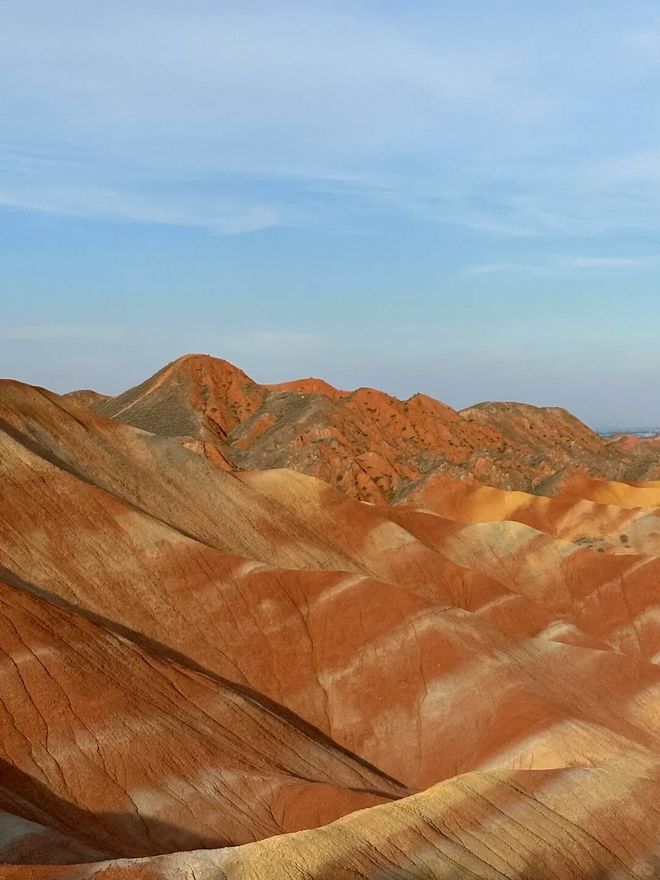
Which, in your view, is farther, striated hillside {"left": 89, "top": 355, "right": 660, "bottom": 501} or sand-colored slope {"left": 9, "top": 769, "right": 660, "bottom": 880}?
striated hillside {"left": 89, "top": 355, "right": 660, "bottom": 501}

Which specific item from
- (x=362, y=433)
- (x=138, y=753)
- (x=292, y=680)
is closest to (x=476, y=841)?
(x=138, y=753)

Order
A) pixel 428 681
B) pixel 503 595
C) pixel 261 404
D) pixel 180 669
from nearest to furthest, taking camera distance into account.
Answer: pixel 180 669 → pixel 428 681 → pixel 503 595 → pixel 261 404

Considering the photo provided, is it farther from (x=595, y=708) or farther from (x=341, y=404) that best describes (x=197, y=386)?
(x=595, y=708)

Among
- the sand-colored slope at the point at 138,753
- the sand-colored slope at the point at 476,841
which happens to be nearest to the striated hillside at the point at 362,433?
the sand-colored slope at the point at 138,753

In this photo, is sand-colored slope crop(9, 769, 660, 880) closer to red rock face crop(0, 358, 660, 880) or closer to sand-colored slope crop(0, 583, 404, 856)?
red rock face crop(0, 358, 660, 880)

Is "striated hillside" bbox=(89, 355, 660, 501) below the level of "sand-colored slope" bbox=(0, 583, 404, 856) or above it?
above

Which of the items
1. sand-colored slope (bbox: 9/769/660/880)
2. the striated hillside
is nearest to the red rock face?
sand-colored slope (bbox: 9/769/660/880)

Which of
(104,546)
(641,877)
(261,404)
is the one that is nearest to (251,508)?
(104,546)
